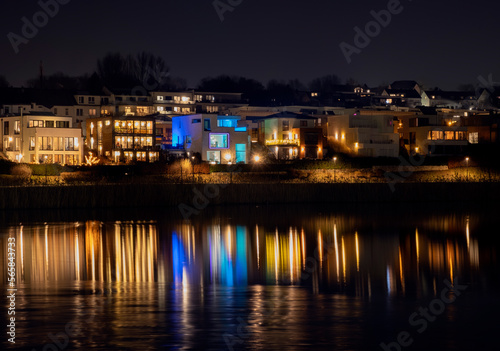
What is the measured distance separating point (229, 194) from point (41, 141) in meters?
25.0

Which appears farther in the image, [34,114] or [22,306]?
[34,114]

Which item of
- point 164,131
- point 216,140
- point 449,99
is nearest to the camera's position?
point 216,140

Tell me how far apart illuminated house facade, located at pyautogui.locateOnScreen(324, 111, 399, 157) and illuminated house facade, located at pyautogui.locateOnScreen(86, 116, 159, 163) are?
58.7ft

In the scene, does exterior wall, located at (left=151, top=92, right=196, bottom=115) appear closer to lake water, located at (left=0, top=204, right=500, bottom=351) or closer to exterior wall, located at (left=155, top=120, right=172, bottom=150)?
exterior wall, located at (left=155, top=120, right=172, bottom=150)

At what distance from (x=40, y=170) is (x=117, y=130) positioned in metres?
10.7

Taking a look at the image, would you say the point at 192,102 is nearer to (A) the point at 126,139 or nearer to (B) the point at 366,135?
(A) the point at 126,139

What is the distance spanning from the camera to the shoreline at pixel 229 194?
37.4 metres

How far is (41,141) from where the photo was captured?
5978 cm

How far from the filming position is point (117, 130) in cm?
6172

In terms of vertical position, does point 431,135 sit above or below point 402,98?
below

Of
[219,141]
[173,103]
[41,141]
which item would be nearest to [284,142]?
[219,141]

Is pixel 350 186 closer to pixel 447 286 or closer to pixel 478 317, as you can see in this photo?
pixel 447 286

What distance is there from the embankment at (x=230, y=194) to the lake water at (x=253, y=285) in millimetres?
4582

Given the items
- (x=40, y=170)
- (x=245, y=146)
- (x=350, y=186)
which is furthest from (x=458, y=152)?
(x=40, y=170)
